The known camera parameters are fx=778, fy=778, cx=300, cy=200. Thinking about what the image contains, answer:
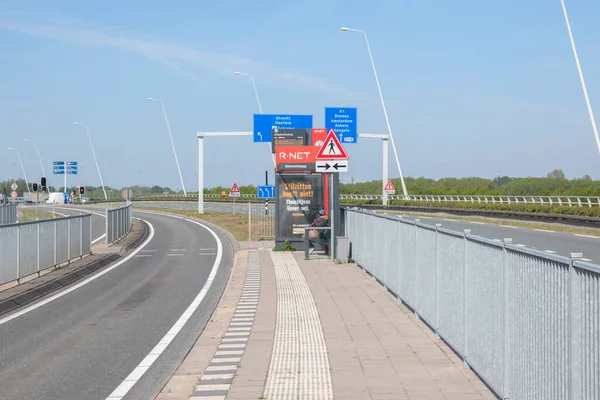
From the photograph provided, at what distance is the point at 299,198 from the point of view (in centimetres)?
2716

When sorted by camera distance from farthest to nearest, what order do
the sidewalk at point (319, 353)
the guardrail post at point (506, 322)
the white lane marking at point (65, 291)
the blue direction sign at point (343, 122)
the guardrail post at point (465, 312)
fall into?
→ the blue direction sign at point (343, 122), the white lane marking at point (65, 291), the guardrail post at point (465, 312), the sidewalk at point (319, 353), the guardrail post at point (506, 322)

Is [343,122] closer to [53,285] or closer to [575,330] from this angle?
[53,285]

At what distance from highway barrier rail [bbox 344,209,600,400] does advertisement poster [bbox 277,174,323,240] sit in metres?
14.9

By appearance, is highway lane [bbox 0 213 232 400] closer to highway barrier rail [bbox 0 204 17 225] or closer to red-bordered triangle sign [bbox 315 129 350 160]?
A: red-bordered triangle sign [bbox 315 129 350 160]

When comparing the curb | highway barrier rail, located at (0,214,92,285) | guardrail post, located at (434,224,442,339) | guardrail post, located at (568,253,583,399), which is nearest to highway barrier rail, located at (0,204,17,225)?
the curb

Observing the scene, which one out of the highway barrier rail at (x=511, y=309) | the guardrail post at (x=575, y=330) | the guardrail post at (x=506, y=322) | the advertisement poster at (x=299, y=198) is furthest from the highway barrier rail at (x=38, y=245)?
the guardrail post at (x=575, y=330)

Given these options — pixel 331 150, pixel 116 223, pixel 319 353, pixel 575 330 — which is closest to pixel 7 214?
pixel 116 223

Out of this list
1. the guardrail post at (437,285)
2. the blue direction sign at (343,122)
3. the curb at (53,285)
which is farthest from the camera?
the blue direction sign at (343,122)

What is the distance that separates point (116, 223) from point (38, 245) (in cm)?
1695

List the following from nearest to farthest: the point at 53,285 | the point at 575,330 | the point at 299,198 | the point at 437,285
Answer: the point at 575,330, the point at 437,285, the point at 53,285, the point at 299,198

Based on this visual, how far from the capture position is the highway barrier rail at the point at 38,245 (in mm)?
16547

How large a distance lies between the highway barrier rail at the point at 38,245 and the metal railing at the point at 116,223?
7.05 meters

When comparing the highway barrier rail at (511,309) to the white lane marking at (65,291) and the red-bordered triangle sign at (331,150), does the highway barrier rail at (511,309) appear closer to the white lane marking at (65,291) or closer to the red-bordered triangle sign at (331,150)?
the white lane marking at (65,291)

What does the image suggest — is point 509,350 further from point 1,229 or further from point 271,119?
point 271,119
